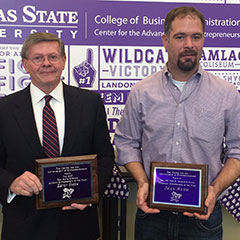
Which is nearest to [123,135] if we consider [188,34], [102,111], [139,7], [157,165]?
[102,111]

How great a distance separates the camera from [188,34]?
162 cm

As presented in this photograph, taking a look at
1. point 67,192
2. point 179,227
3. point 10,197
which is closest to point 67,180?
point 67,192

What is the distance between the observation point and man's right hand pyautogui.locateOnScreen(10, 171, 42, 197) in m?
1.53

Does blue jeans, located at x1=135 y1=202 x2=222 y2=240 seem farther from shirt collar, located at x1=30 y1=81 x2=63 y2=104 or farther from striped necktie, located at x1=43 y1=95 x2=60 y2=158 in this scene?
shirt collar, located at x1=30 y1=81 x2=63 y2=104

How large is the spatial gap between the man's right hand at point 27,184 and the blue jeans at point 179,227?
1.70 ft

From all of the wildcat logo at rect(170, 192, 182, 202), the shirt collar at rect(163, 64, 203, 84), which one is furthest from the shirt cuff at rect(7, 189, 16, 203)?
the shirt collar at rect(163, 64, 203, 84)

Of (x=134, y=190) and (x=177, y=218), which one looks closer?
(x=177, y=218)

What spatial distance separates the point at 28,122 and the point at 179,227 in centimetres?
81

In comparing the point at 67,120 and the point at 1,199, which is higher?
the point at 67,120

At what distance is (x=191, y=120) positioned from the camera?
163cm

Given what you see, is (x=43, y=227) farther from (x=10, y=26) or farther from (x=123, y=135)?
(x=10, y=26)

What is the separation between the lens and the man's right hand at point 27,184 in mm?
1534

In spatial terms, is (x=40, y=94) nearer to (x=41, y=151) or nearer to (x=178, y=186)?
(x=41, y=151)

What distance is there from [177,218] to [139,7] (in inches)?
59.9
